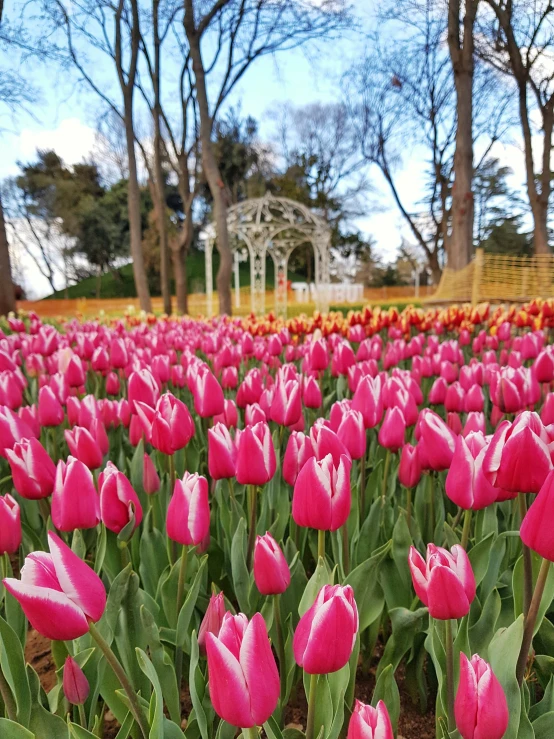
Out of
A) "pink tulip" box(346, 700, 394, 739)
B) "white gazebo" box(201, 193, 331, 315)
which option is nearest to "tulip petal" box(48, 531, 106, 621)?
"pink tulip" box(346, 700, 394, 739)

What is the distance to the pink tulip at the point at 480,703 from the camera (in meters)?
0.69

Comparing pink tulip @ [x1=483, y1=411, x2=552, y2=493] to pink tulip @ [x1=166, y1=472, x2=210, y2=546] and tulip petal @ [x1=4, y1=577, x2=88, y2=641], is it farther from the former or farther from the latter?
tulip petal @ [x1=4, y1=577, x2=88, y2=641]

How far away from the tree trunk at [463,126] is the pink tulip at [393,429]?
38.1ft

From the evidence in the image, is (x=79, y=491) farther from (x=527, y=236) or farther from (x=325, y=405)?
(x=527, y=236)

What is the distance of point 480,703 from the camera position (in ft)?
2.26

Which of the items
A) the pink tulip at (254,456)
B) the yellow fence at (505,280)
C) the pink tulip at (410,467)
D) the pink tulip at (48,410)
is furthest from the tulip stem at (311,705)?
the yellow fence at (505,280)

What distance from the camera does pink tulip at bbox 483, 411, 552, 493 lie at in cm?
91

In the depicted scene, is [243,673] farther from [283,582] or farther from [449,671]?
[449,671]

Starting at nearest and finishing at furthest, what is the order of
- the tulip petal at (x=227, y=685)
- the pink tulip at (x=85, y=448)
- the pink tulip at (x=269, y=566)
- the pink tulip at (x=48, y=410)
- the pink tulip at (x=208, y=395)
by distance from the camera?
the tulip petal at (x=227, y=685) < the pink tulip at (x=269, y=566) < the pink tulip at (x=85, y=448) < the pink tulip at (x=208, y=395) < the pink tulip at (x=48, y=410)

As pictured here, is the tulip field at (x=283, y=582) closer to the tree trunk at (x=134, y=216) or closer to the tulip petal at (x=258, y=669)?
the tulip petal at (x=258, y=669)

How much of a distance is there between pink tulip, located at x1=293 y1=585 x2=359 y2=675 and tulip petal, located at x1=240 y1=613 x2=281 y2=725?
0.19 feet

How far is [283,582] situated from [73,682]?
37 centimetres

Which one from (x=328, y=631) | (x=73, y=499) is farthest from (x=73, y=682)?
(x=328, y=631)

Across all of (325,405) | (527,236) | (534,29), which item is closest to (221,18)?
(534,29)
